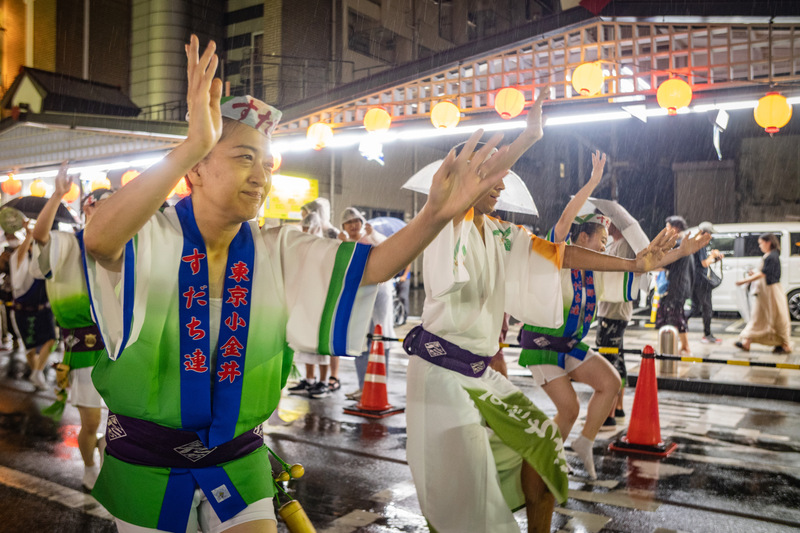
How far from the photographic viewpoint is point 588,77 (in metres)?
8.70

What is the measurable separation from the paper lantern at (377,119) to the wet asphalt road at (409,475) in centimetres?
466

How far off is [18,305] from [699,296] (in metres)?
11.8

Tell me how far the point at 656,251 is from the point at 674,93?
17.0 ft

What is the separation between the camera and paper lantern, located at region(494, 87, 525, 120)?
9.35m

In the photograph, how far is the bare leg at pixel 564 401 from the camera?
4961 mm

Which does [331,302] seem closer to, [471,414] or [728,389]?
[471,414]

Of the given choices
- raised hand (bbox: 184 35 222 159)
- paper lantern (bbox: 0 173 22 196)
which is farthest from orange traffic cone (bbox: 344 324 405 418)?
paper lantern (bbox: 0 173 22 196)

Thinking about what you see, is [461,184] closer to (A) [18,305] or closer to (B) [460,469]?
(B) [460,469]

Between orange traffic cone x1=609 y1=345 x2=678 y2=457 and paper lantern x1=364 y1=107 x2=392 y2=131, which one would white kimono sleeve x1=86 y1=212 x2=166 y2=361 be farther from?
paper lantern x1=364 y1=107 x2=392 y2=131

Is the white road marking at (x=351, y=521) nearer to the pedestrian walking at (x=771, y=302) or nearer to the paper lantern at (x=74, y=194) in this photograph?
the pedestrian walking at (x=771, y=302)

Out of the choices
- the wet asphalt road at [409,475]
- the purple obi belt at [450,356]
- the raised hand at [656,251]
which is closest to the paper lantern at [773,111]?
the wet asphalt road at [409,475]

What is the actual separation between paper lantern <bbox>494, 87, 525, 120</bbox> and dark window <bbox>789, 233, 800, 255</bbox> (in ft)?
36.7

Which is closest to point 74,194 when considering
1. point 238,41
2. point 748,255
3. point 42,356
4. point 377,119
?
point 42,356

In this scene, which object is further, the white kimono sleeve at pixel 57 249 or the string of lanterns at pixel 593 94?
the string of lanterns at pixel 593 94
